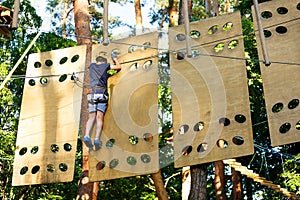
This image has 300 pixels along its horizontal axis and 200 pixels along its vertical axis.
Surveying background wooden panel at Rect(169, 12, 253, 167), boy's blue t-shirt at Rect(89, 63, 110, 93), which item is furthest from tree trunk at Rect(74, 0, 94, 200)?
background wooden panel at Rect(169, 12, 253, 167)

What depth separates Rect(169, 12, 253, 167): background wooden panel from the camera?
394 centimetres

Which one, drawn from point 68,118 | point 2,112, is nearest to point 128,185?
point 2,112

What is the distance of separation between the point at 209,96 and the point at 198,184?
2135 millimetres

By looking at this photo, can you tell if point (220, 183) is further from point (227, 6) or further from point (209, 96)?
point (227, 6)

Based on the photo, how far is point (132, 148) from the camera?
4.10m

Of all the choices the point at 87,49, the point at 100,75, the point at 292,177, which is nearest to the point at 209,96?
the point at 100,75

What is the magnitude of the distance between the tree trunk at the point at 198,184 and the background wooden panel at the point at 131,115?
2.00m

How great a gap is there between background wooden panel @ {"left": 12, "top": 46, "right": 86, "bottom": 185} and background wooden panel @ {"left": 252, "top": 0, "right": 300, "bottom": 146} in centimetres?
151

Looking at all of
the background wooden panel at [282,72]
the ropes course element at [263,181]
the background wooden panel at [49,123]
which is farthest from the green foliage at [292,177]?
the background wooden panel at [49,123]

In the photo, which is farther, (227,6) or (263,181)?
(227,6)

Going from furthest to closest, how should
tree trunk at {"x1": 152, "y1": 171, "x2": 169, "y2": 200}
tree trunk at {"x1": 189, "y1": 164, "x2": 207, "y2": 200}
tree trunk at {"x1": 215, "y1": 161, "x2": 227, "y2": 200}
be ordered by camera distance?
tree trunk at {"x1": 215, "y1": 161, "x2": 227, "y2": 200} → tree trunk at {"x1": 152, "y1": 171, "x2": 169, "y2": 200} → tree trunk at {"x1": 189, "y1": 164, "x2": 207, "y2": 200}

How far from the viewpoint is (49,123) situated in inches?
175

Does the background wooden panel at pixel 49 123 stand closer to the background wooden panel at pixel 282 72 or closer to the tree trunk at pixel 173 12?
the background wooden panel at pixel 282 72

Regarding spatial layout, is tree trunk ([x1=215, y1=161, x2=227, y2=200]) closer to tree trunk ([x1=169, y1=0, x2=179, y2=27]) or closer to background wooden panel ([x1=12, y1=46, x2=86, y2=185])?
tree trunk ([x1=169, y1=0, x2=179, y2=27])
